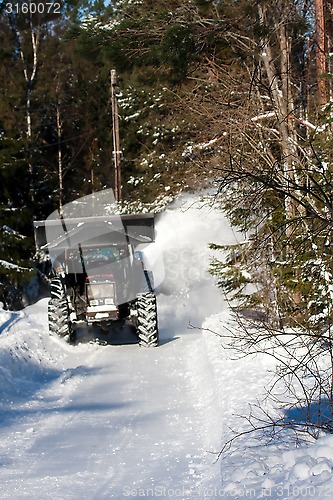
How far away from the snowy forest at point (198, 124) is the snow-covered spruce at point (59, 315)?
3.01m

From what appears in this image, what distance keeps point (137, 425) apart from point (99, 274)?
6229mm

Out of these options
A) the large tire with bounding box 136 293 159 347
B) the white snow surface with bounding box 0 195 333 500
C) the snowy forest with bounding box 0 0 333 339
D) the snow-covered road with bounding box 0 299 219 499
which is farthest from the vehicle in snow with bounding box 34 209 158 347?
the snowy forest with bounding box 0 0 333 339

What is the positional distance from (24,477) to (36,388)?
12.1 feet

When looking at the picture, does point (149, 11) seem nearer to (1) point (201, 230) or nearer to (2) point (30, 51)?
(1) point (201, 230)

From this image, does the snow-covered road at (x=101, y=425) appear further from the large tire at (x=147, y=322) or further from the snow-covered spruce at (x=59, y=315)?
the large tire at (x=147, y=322)

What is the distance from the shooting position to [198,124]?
1196 cm

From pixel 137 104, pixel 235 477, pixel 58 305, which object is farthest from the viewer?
pixel 137 104

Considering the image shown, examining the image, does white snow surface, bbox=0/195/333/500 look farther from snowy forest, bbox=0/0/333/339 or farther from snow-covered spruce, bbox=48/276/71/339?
snowy forest, bbox=0/0/333/339

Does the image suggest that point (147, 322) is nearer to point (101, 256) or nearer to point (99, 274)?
point (99, 274)

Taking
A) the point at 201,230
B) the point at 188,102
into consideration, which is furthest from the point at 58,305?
the point at 201,230

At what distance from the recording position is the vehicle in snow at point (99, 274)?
12633mm

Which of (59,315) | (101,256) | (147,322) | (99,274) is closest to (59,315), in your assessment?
(59,315)

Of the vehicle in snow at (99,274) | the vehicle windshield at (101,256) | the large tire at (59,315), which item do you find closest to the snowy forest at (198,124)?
the vehicle in snow at (99,274)

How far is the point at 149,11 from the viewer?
901 centimetres
